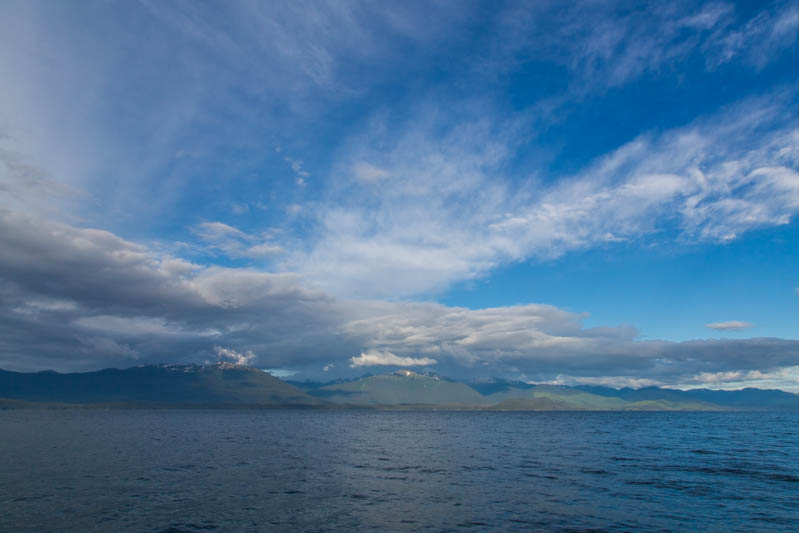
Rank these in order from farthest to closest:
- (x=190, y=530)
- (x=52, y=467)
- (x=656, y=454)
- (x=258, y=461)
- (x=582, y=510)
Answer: (x=656, y=454) < (x=258, y=461) < (x=52, y=467) < (x=582, y=510) < (x=190, y=530)

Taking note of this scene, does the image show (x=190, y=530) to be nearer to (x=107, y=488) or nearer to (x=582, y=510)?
(x=107, y=488)

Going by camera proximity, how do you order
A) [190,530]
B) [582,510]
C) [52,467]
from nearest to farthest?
[190,530], [582,510], [52,467]

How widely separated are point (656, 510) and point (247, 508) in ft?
121

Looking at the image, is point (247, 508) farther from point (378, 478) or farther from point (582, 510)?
point (582, 510)

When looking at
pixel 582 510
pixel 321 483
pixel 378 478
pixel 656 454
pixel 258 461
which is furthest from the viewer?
pixel 656 454

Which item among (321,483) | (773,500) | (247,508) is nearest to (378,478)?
(321,483)

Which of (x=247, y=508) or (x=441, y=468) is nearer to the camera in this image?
(x=247, y=508)

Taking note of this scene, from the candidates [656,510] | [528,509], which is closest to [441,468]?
[528,509]

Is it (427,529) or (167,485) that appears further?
(167,485)

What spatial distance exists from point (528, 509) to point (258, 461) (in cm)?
4698

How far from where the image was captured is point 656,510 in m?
40.5

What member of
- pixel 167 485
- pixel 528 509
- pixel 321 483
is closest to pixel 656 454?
pixel 528 509

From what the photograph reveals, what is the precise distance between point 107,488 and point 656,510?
181ft

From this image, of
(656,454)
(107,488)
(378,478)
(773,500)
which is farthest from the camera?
(656,454)
